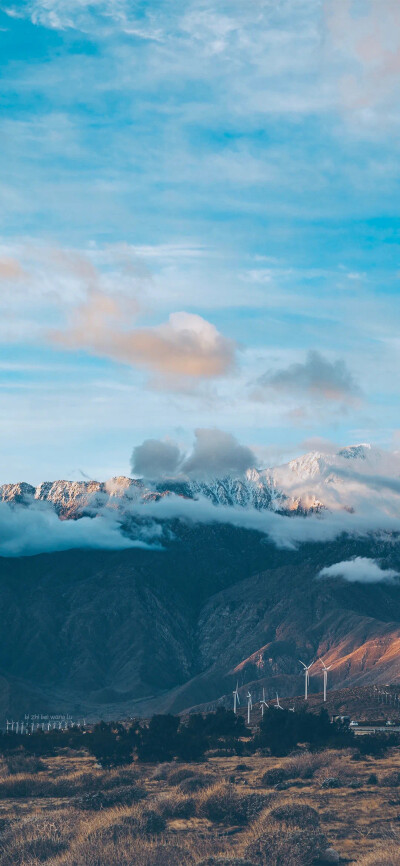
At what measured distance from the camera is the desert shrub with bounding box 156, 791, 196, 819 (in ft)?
134

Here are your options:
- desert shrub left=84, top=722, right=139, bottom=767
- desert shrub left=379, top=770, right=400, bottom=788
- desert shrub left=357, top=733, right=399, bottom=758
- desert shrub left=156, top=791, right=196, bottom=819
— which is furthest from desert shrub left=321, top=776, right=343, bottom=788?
desert shrub left=84, top=722, right=139, bottom=767

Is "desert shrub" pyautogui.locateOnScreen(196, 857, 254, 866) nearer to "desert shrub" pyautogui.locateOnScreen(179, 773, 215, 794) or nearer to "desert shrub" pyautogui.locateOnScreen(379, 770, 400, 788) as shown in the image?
"desert shrub" pyautogui.locateOnScreen(179, 773, 215, 794)

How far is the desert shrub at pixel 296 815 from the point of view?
3662 centimetres

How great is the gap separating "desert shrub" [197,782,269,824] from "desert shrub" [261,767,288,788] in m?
8.72

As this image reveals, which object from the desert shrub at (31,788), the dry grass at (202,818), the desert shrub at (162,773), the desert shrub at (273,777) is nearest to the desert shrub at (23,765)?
the dry grass at (202,818)

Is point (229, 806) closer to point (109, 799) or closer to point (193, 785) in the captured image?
point (109, 799)

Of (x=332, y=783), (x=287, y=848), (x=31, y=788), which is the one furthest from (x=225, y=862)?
(x=31, y=788)

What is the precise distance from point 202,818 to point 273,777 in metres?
11.6

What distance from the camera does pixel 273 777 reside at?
51688 mm

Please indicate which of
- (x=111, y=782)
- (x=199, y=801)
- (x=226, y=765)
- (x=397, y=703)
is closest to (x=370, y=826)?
(x=199, y=801)

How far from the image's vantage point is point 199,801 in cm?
4209

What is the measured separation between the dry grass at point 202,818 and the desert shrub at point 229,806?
0.15 ft

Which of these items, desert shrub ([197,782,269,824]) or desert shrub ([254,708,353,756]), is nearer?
desert shrub ([197,782,269,824])

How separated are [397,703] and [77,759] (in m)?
80.6
